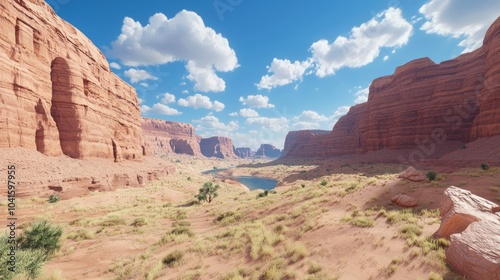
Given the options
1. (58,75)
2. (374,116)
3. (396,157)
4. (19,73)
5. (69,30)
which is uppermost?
(69,30)

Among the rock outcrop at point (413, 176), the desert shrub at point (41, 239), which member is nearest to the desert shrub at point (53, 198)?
the desert shrub at point (41, 239)

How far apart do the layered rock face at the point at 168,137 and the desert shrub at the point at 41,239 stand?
511ft

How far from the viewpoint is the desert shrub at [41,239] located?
9.80 metres

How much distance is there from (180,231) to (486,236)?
13.6 metres

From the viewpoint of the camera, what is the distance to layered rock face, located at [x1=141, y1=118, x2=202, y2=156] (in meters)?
163

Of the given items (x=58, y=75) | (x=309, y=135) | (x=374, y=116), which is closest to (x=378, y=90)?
(x=374, y=116)

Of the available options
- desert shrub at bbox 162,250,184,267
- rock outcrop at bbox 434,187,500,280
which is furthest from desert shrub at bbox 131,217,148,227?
rock outcrop at bbox 434,187,500,280

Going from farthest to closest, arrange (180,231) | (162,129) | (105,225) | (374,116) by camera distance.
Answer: (162,129) → (374,116) → (105,225) → (180,231)

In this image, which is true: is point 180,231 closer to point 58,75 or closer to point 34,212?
point 34,212

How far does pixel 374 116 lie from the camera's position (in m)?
64.9

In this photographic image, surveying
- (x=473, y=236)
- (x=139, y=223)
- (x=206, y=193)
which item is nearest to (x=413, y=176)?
(x=473, y=236)

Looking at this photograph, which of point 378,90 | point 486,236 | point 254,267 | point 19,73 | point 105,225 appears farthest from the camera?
point 378,90

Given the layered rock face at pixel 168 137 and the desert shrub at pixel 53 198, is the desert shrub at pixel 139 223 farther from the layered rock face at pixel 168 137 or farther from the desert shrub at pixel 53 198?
the layered rock face at pixel 168 137

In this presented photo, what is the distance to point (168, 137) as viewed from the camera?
180 metres
